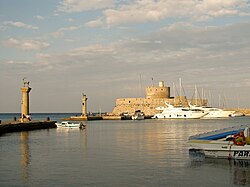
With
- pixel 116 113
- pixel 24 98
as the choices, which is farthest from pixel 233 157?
pixel 116 113

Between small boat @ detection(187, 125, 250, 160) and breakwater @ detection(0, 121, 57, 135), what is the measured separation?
98.4 ft

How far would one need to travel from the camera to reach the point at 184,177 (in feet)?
58.0

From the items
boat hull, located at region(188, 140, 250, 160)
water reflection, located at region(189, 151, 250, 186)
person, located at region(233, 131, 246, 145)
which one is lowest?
water reflection, located at region(189, 151, 250, 186)

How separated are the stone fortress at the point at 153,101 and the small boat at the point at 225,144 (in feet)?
342

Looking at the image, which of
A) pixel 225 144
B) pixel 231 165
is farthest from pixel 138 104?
pixel 231 165

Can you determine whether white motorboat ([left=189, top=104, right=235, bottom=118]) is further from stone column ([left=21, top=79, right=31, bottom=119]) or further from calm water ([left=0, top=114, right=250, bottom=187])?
calm water ([left=0, top=114, right=250, bottom=187])

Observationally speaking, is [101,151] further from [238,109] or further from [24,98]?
[238,109]

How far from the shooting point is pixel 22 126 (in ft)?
177

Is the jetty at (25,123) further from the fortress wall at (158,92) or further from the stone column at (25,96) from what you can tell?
the fortress wall at (158,92)

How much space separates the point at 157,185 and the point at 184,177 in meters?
2.11

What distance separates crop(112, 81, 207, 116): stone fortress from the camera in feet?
425

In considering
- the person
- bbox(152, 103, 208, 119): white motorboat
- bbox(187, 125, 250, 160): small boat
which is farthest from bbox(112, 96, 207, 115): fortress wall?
the person

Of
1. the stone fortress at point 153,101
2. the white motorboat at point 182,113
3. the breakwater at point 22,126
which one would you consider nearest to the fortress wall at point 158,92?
the stone fortress at point 153,101

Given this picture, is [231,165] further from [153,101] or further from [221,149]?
[153,101]
